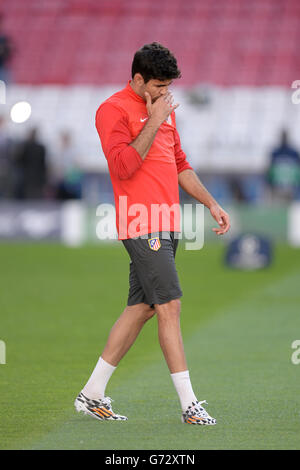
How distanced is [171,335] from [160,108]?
118 cm

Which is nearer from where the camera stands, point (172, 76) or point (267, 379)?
point (172, 76)

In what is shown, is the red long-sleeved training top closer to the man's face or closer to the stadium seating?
the man's face

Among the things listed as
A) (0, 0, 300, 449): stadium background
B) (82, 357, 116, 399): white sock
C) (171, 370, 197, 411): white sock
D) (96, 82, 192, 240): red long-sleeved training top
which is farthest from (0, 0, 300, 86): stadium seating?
(171, 370, 197, 411): white sock

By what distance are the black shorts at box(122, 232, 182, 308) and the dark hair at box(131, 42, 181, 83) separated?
83 cm

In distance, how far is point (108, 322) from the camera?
9234 millimetres

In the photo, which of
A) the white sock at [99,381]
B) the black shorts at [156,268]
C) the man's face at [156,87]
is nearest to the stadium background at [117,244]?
the white sock at [99,381]

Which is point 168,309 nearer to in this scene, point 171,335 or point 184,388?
point 171,335

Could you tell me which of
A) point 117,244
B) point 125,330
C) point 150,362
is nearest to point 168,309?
point 125,330

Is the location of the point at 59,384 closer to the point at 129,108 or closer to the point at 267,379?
the point at 267,379

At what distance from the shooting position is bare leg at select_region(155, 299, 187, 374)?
16.9 ft

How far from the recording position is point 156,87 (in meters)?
5.14
